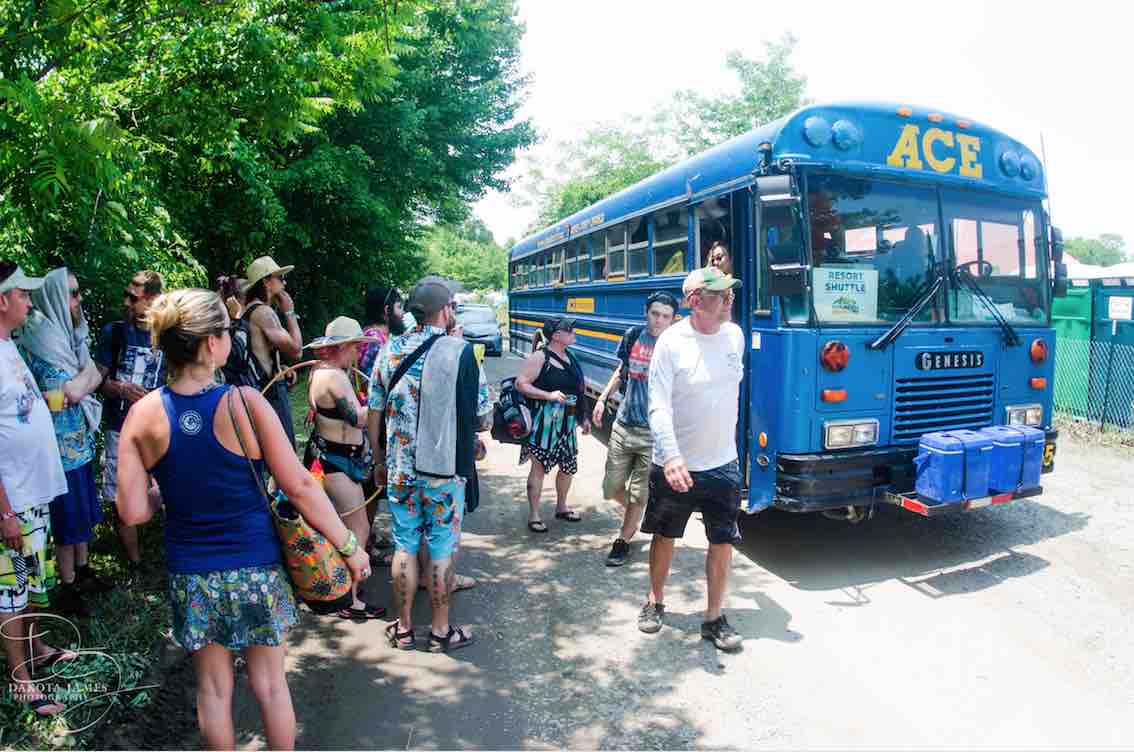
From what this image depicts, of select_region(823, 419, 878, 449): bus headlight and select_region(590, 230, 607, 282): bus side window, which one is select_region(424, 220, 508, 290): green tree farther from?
select_region(823, 419, 878, 449): bus headlight

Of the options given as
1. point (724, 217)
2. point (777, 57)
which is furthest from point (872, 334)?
point (777, 57)

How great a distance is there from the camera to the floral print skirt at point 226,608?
2.46m

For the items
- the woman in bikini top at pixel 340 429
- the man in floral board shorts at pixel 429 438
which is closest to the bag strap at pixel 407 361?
the man in floral board shorts at pixel 429 438

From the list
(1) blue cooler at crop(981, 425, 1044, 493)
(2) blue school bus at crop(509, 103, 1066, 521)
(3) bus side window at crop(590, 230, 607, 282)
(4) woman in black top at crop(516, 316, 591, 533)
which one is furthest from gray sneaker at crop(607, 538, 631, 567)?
(3) bus side window at crop(590, 230, 607, 282)

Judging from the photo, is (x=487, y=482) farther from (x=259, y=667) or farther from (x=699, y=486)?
(x=259, y=667)

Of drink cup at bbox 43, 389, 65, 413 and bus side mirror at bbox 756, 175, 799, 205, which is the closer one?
drink cup at bbox 43, 389, 65, 413

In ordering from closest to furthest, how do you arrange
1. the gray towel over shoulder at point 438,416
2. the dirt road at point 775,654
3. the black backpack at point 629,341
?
the dirt road at point 775,654 → the gray towel over shoulder at point 438,416 → the black backpack at point 629,341

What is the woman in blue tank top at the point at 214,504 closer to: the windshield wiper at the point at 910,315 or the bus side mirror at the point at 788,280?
the bus side mirror at the point at 788,280

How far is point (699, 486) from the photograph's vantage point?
4.02 meters

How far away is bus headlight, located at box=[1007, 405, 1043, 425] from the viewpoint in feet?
18.3

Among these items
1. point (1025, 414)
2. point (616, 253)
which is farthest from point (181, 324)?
point (616, 253)

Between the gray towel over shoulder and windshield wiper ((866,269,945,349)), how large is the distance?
2.86 meters

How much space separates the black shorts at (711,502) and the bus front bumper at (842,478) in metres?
0.97

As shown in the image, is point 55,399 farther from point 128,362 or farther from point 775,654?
point 775,654
